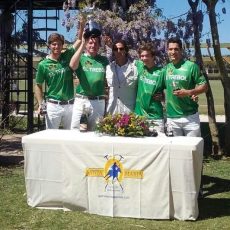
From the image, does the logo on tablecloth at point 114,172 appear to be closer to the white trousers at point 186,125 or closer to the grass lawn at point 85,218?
the grass lawn at point 85,218

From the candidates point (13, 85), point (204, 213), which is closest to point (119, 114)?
point (204, 213)

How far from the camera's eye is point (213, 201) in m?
7.11

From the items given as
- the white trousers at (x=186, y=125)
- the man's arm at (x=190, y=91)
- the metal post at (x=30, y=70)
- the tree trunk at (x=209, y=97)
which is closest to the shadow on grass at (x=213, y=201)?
the white trousers at (x=186, y=125)

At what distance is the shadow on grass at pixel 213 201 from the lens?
6484mm

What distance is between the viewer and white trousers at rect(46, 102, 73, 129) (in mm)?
7250

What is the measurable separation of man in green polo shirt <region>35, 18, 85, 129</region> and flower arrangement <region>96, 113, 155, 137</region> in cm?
99

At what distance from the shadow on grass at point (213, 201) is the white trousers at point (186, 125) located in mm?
904

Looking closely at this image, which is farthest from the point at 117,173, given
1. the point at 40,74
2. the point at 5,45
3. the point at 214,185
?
the point at 5,45

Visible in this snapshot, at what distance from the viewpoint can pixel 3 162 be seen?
32.5ft

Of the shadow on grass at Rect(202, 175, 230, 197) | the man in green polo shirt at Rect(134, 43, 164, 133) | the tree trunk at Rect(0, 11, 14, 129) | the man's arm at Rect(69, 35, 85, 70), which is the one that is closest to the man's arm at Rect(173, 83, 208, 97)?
the man in green polo shirt at Rect(134, 43, 164, 133)

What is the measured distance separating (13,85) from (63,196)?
972 centimetres

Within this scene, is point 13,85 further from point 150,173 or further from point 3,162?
point 150,173

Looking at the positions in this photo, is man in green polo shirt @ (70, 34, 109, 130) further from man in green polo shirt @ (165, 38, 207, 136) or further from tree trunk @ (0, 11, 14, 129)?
tree trunk @ (0, 11, 14, 129)

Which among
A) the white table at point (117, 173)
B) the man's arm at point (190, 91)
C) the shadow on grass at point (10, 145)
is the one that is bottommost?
the shadow on grass at point (10, 145)
